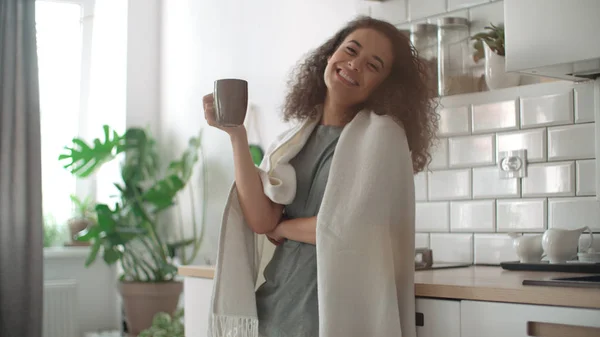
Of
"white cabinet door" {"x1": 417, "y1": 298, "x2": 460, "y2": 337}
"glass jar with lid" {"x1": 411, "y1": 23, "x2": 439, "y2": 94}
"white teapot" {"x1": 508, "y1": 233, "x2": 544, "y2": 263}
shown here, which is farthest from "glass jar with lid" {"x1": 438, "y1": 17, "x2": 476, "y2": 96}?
"white cabinet door" {"x1": 417, "y1": 298, "x2": 460, "y2": 337}

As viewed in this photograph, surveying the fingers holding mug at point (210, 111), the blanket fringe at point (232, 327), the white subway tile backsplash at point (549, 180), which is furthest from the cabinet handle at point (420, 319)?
the white subway tile backsplash at point (549, 180)

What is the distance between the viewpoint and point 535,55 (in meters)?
1.77

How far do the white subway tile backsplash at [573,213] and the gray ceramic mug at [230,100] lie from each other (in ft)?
3.29

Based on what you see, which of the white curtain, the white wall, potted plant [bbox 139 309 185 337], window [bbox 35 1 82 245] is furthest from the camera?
window [bbox 35 1 82 245]

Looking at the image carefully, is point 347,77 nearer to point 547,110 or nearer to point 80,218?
point 547,110

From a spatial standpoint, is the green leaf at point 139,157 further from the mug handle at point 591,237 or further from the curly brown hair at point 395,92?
the mug handle at point 591,237

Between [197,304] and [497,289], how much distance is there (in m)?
0.92

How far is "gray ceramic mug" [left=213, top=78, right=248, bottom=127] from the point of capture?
144cm

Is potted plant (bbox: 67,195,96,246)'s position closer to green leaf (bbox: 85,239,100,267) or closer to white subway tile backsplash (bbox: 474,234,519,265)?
green leaf (bbox: 85,239,100,267)

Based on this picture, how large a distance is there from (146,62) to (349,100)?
2648 mm

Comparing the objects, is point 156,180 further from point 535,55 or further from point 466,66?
point 535,55

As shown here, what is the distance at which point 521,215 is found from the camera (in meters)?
2.09

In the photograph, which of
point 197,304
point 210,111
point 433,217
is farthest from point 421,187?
point 210,111

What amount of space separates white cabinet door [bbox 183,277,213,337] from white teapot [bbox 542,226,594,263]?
0.88 metres
